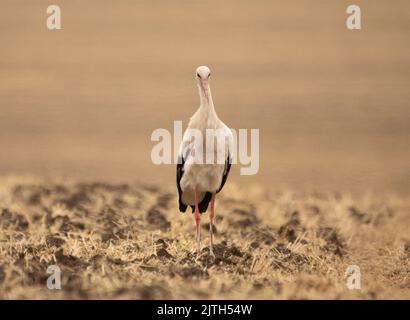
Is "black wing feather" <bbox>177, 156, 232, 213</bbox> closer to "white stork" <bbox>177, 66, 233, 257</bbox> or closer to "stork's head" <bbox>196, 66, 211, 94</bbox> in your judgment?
"white stork" <bbox>177, 66, 233, 257</bbox>

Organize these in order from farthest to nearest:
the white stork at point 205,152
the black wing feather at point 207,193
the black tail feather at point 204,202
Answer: the black tail feather at point 204,202
the black wing feather at point 207,193
the white stork at point 205,152

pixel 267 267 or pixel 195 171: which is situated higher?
pixel 195 171

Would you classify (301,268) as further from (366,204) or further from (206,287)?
(366,204)

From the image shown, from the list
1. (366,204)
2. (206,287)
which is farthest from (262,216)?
(206,287)

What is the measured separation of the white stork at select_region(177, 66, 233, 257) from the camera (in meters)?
8.45

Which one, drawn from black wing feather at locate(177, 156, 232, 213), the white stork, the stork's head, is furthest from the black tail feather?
the stork's head

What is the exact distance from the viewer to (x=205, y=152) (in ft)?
27.8

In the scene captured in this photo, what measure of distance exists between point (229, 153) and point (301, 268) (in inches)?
50.5

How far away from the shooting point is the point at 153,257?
26.0 ft

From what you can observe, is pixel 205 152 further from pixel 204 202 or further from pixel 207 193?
pixel 204 202

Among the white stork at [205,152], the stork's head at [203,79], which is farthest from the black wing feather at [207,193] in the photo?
the stork's head at [203,79]

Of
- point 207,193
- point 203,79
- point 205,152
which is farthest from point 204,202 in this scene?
point 203,79

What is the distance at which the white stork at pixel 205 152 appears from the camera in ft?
27.7

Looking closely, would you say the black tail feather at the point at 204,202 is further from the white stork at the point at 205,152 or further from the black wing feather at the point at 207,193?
the white stork at the point at 205,152
